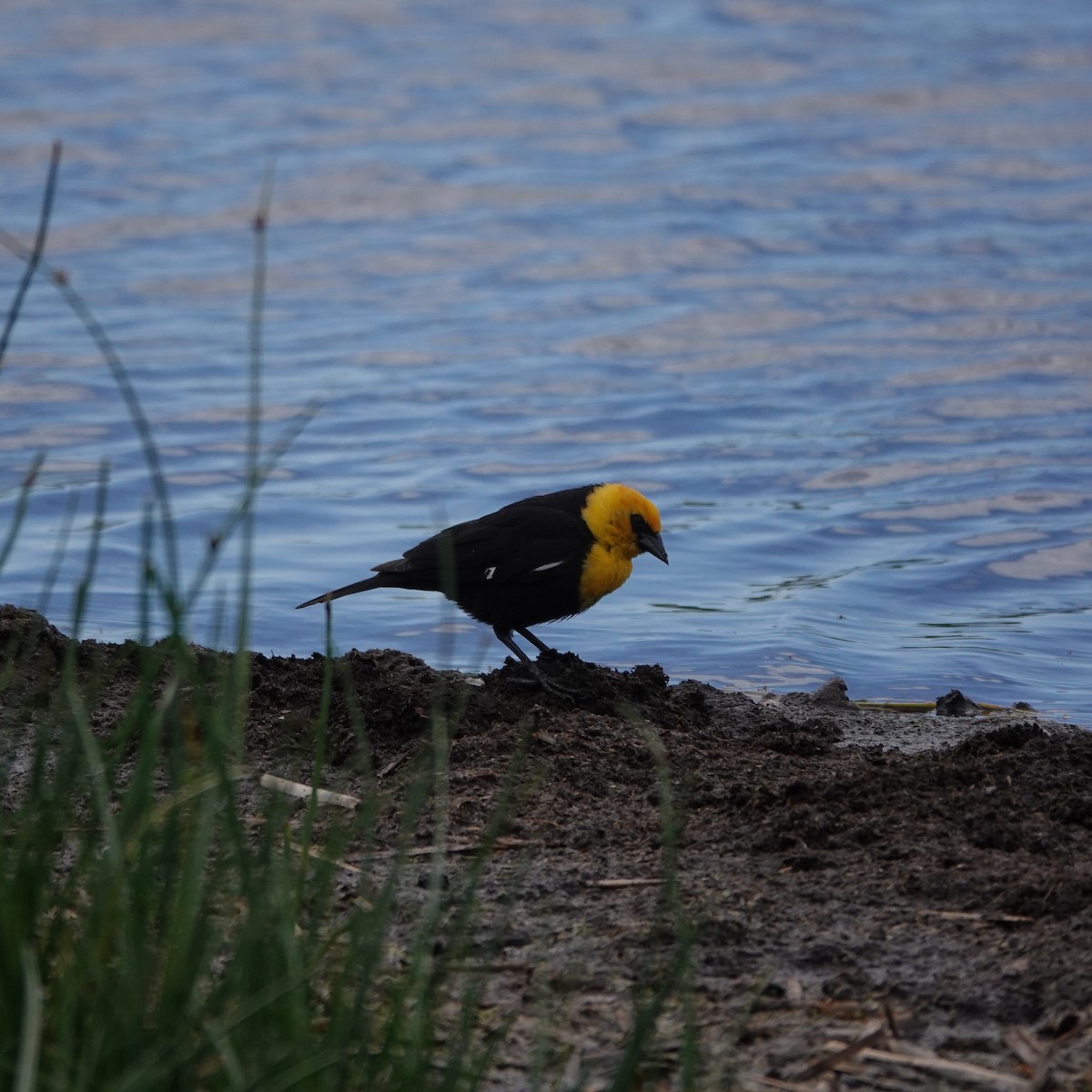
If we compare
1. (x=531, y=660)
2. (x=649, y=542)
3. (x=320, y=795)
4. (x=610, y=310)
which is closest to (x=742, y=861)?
(x=320, y=795)

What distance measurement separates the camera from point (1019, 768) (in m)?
4.48

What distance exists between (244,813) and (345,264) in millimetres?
11795

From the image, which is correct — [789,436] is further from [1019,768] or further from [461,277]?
[1019,768]

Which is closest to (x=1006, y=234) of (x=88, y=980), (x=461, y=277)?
(x=461, y=277)

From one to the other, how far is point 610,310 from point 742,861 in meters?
10.1

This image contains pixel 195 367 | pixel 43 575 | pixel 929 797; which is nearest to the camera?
pixel 929 797

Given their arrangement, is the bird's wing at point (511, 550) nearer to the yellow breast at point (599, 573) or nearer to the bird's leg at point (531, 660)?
the yellow breast at point (599, 573)

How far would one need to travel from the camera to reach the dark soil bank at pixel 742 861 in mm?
3160

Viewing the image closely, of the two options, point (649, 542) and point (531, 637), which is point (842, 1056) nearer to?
point (531, 637)

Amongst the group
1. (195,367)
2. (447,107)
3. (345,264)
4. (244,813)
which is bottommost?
(244,813)

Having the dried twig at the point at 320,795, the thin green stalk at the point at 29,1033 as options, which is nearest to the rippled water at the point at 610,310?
the thin green stalk at the point at 29,1033

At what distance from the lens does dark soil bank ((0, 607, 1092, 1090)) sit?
3.16m

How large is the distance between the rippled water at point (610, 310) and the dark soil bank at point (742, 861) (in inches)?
32.6

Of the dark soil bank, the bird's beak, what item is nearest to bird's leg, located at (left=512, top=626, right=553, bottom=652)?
the dark soil bank
